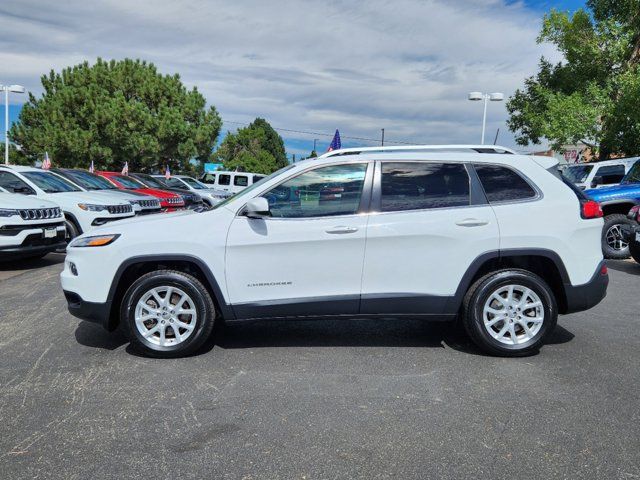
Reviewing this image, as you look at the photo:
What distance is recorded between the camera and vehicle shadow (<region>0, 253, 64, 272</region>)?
8.92m

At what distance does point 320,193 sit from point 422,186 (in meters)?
0.86

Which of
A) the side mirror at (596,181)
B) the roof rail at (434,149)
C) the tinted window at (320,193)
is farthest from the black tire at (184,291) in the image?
the side mirror at (596,181)

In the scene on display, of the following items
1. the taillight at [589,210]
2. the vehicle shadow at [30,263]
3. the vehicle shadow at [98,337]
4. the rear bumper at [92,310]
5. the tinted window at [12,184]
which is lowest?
the vehicle shadow at [30,263]

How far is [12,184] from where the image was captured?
409 inches

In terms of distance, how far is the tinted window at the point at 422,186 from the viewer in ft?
14.3

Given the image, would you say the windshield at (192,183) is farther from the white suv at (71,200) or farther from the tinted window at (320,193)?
the tinted window at (320,193)

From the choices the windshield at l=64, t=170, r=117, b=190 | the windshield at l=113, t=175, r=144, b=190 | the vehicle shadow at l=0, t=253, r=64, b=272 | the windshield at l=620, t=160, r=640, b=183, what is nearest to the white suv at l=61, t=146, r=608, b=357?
the vehicle shadow at l=0, t=253, r=64, b=272

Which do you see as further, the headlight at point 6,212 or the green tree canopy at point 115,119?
the green tree canopy at point 115,119

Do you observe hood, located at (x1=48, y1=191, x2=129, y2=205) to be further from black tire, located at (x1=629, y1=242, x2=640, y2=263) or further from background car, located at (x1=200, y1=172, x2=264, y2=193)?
background car, located at (x1=200, y1=172, x2=264, y2=193)

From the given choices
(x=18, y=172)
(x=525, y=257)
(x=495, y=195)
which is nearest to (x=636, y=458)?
(x=525, y=257)

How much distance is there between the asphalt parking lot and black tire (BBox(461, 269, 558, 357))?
151 millimetres

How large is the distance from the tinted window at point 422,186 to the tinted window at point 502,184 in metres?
0.17

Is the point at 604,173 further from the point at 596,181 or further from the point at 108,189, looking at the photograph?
the point at 108,189

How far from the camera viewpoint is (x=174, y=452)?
2908 mm
